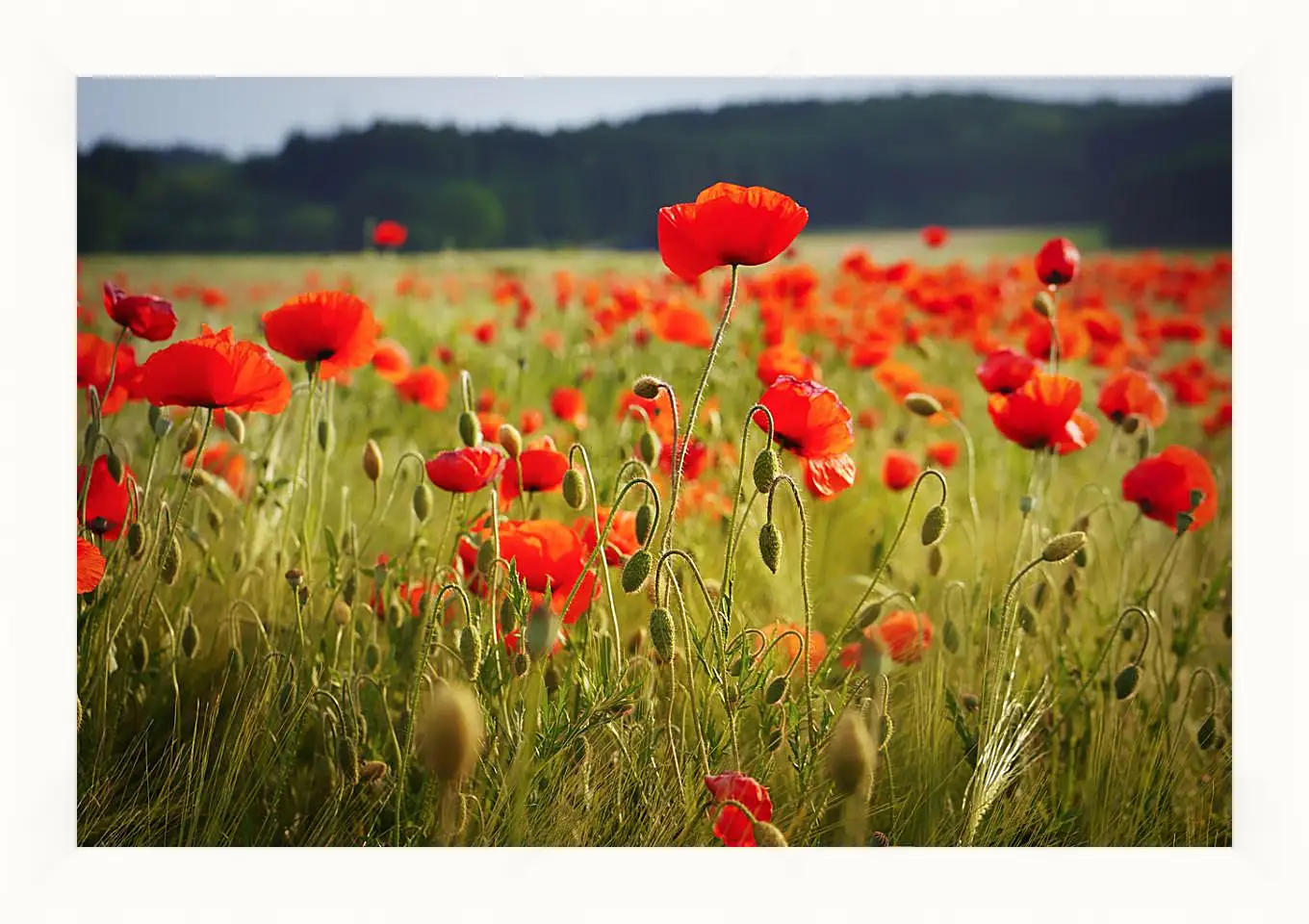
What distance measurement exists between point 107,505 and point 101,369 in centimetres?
22

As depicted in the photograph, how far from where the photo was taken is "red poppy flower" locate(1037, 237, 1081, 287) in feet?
5.80

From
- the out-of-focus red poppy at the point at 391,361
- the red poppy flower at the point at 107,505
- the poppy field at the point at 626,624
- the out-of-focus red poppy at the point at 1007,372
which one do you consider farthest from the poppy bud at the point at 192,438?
the out-of-focus red poppy at the point at 1007,372

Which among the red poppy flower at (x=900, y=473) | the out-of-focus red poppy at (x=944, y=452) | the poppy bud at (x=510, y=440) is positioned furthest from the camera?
the out-of-focus red poppy at (x=944, y=452)

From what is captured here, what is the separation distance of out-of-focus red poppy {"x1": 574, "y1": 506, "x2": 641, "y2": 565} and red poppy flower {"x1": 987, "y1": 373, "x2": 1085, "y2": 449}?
1.75 ft

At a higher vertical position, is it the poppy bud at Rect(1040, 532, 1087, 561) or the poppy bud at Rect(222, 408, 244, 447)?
the poppy bud at Rect(222, 408, 244, 447)

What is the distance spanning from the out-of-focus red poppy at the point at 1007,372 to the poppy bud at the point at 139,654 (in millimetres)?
1220

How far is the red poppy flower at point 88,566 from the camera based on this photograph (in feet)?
5.39

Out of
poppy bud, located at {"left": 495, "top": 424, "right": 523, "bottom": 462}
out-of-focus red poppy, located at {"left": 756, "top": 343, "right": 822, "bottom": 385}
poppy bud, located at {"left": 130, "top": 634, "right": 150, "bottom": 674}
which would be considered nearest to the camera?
poppy bud, located at {"left": 495, "top": 424, "right": 523, "bottom": 462}

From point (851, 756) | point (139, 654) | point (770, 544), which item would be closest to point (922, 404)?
point (770, 544)

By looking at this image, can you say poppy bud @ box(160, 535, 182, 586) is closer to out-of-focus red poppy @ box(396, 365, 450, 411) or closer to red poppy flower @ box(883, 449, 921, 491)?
out-of-focus red poppy @ box(396, 365, 450, 411)

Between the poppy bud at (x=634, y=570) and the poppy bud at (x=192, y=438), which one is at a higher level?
the poppy bud at (x=192, y=438)

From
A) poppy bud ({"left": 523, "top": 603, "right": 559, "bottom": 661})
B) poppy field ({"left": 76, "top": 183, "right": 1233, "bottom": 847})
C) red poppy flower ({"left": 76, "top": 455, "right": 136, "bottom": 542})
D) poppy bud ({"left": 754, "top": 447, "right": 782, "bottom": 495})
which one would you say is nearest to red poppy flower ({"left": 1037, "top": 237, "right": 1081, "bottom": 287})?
poppy field ({"left": 76, "top": 183, "right": 1233, "bottom": 847})

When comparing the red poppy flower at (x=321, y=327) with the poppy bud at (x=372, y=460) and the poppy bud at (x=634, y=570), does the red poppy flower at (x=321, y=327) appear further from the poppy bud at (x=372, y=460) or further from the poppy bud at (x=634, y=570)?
the poppy bud at (x=634, y=570)
